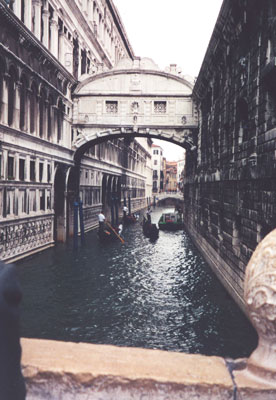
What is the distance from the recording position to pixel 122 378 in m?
1.77

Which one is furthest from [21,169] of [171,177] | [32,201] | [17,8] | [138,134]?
[171,177]

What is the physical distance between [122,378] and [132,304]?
293 inches

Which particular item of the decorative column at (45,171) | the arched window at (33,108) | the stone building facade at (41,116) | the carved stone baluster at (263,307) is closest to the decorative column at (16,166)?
the stone building facade at (41,116)

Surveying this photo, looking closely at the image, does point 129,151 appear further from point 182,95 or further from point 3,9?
point 3,9

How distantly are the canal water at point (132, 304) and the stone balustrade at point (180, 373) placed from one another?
504 centimetres

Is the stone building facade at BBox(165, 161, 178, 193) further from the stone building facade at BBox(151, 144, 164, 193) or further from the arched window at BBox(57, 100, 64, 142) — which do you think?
the arched window at BBox(57, 100, 64, 142)

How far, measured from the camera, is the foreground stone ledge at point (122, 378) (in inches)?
68.5

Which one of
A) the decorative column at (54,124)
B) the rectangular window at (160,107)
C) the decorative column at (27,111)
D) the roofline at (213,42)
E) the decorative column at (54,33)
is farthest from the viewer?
the rectangular window at (160,107)

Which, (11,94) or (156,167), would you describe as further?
(156,167)

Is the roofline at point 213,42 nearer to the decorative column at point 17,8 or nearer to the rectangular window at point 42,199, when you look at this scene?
the decorative column at point 17,8

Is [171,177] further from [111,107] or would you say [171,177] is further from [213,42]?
[213,42]

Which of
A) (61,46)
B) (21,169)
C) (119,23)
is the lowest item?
(21,169)

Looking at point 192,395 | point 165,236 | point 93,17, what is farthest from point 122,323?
point 93,17

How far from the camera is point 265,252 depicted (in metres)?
1.67
